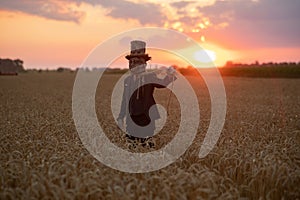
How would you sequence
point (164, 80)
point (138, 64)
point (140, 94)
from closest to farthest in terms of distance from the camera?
point (164, 80) → point (138, 64) → point (140, 94)

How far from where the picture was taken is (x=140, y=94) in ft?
28.6

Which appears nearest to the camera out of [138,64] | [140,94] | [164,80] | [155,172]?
[155,172]

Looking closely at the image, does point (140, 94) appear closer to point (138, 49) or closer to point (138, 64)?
point (138, 64)

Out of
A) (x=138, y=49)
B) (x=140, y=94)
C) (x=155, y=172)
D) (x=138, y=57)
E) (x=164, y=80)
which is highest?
(x=138, y=49)

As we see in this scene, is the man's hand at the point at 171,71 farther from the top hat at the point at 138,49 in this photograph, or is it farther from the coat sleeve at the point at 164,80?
the top hat at the point at 138,49

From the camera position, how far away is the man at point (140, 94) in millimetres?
8508

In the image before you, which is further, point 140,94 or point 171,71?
point 140,94

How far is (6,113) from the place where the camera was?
46.2ft

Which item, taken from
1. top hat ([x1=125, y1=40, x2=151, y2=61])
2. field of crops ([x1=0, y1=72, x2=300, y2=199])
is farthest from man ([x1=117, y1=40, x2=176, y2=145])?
field of crops ([x1=0, y1=72, x2=300, y2=199])

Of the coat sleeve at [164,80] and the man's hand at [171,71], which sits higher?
the man's hand at [171,71]

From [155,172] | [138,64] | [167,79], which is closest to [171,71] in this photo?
[167,79]

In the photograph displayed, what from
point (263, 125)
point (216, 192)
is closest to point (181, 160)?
point (216, 192)

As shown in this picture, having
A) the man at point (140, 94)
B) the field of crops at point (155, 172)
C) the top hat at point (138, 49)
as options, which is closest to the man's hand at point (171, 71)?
the man at point (140, 94)

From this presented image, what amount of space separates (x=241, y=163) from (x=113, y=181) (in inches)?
89.9
